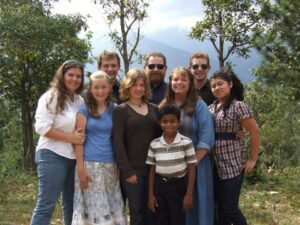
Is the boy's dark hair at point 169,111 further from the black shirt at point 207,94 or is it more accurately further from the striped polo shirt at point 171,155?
the black shirt at point 207,94

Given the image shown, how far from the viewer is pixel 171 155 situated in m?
3.81

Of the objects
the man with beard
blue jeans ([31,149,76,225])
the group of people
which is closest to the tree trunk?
the man with beard

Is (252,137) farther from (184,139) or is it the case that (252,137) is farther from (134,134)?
(134,134)

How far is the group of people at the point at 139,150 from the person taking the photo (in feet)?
12.4

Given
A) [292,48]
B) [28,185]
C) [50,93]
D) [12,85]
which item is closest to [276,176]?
[292,48]

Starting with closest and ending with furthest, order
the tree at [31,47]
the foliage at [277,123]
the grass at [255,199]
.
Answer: the grass at [255,199] < the foliage at [277,123] < the tree at [31,47]

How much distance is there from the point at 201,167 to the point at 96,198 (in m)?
0.95

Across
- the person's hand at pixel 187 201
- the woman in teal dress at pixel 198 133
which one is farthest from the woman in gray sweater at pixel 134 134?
the person's hand at pixel 187 201

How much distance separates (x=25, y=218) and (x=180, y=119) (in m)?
3.06

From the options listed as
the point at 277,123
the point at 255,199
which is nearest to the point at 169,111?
the point at 255,199

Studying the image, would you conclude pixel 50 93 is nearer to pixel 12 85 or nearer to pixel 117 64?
pixel 117 64

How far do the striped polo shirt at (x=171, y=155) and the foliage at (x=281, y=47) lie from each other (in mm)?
5309

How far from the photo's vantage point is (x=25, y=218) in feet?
19.3

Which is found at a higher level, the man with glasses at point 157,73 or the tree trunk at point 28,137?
the man with glasses at point 157,73
